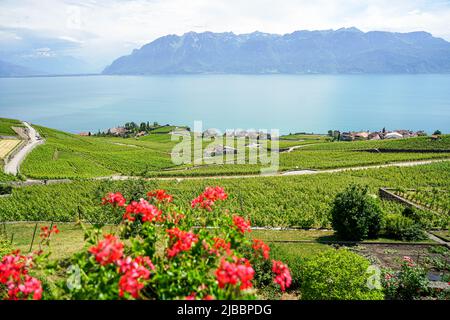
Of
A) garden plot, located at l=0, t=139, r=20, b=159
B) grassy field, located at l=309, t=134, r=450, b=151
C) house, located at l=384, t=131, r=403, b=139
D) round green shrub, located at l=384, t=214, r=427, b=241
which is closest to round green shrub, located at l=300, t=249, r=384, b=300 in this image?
round green shrub, located at l=384, t=214, r=427, b=241

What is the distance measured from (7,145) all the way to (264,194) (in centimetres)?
4097

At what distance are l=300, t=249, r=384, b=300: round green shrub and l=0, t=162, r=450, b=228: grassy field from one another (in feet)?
32.2

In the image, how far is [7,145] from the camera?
50.2 meters

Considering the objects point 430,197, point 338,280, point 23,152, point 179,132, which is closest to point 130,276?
point 338,280

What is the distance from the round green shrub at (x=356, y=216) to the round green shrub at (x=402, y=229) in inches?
32.1

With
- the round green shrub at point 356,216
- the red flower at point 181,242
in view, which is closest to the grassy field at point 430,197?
the round green shrub at point 356,216

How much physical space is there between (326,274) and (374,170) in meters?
30.8

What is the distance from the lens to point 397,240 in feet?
57.5

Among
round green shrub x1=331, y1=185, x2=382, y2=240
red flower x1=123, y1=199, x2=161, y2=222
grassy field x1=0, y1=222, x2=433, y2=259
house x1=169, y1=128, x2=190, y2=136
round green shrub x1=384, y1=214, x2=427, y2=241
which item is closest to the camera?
red flower x1=123, y1=199, x2=161, y2=222

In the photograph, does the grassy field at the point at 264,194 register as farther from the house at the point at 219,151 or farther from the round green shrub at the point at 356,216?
the house at the point at 219,151

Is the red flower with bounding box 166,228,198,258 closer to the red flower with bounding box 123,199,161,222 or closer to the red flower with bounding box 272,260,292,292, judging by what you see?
the red flower with bounding box 123,199,161,222

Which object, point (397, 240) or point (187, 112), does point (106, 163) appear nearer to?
point (397, 240)

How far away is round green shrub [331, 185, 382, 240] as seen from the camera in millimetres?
17078
